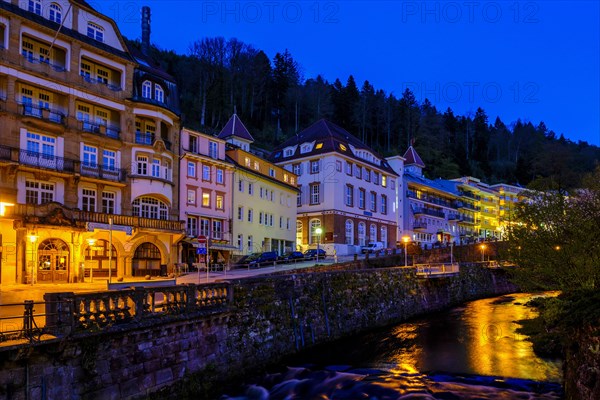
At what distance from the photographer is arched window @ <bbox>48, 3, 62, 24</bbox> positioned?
35625 millimetres

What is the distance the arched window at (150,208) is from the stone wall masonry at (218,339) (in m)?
18.7

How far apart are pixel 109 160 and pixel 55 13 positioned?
11312 millimetres

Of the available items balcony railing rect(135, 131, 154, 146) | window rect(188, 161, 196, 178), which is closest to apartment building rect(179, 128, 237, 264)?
window rect(188, 161, 196, 178)

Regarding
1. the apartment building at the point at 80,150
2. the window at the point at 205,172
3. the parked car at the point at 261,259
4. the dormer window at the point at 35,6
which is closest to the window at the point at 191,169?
the window at the point at 205,172

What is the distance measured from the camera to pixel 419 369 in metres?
22.7

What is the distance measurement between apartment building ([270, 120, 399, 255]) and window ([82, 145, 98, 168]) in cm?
2988

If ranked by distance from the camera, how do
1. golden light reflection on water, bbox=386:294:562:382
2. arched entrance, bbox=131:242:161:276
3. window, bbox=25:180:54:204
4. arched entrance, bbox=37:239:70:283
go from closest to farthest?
golden light reflection on water, bbox=386:294:562:382 → arched entrance, bbox=37:239:70:283 → window, bbox=25:180:54:204 → arched entrance, bbox=131:242:161:276

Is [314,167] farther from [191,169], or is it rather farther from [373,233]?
[191,169]

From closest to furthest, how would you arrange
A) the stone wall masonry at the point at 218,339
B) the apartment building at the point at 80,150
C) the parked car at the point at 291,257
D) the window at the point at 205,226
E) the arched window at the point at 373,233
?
the stone wall masonry at the point at 218,339 < the apartment building at the point at 80,150 < the window at the point at 205,226 < the parked car at the point at 291,257 < the arched window at the point at 373,233

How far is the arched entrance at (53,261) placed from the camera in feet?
108

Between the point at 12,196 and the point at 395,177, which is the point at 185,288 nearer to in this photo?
the point at 12,196

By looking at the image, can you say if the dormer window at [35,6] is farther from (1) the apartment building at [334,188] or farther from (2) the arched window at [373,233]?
(2) the arched window at [373,233]

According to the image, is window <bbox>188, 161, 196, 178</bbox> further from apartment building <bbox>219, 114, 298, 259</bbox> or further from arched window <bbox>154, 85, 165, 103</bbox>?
arched window <bbox>154, 85, 165, 103</bbox>

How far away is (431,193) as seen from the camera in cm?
9325
